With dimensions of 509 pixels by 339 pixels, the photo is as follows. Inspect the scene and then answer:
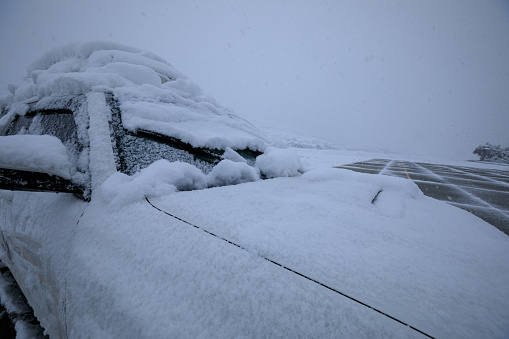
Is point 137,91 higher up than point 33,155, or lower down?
higher up

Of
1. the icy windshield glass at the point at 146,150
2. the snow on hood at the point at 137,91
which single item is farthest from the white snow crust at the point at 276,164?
the icy windshield glass at the point at 146,150

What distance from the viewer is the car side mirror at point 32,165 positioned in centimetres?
80

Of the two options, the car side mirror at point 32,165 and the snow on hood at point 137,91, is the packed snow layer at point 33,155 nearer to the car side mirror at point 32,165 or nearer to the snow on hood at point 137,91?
the car side mirror at point 32,165

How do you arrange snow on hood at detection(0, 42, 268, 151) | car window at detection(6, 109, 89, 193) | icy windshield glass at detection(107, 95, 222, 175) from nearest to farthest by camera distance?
car window at detection(6, 109, 89, 193) < icy windshield glass at detection(107, 95, 222, 175) < snow on hood at detection(0, 42, 268, 151)

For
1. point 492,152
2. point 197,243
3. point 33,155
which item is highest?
point 492,152

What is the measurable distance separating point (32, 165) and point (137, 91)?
992mm

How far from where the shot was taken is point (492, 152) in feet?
103

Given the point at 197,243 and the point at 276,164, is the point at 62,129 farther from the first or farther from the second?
the point at 276,164

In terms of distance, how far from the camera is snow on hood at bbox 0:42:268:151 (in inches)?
55.2

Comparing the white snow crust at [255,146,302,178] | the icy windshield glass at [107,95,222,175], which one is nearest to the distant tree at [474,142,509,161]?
the white snow crust at [255,146,302,178]

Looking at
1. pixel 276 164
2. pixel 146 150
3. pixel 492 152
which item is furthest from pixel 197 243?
pixel 492 152

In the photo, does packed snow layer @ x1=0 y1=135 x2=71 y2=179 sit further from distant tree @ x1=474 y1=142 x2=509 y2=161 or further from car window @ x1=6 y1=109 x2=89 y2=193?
distant tree @ x1=474 y1=142 x2=509 y2=161

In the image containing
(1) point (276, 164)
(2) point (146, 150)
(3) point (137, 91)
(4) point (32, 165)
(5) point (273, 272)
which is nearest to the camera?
(5) point (273, 272)

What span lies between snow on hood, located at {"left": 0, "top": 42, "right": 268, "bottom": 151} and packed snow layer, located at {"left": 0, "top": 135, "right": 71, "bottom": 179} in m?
0.45
